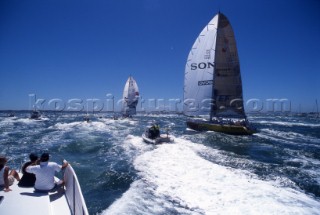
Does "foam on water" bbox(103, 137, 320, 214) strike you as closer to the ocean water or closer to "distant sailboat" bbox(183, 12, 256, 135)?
the ocean water

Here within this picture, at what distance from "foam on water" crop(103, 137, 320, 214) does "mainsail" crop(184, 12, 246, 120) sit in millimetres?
18391

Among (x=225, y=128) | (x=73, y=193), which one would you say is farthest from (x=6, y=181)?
(x=225, y=128)

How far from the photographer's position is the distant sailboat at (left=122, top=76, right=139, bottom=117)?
2525 inches

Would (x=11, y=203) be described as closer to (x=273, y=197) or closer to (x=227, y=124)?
(x=273, y=197)

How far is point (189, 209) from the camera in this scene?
7.01 m

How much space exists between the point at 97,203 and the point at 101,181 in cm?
258

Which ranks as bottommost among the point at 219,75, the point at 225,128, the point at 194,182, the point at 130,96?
the point at 194,182

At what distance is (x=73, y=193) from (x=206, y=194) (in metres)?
5.32

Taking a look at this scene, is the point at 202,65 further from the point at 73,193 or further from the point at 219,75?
the point at 73,193

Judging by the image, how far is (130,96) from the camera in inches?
2527

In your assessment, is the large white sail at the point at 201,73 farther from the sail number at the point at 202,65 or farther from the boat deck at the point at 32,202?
the boat deck at the point at 32,202

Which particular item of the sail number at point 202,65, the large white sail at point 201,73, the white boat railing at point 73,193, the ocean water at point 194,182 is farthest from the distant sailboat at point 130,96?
the white boat railing at point 73,193

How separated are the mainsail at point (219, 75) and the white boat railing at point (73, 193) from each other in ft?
83.0

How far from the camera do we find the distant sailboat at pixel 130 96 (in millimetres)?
64125
